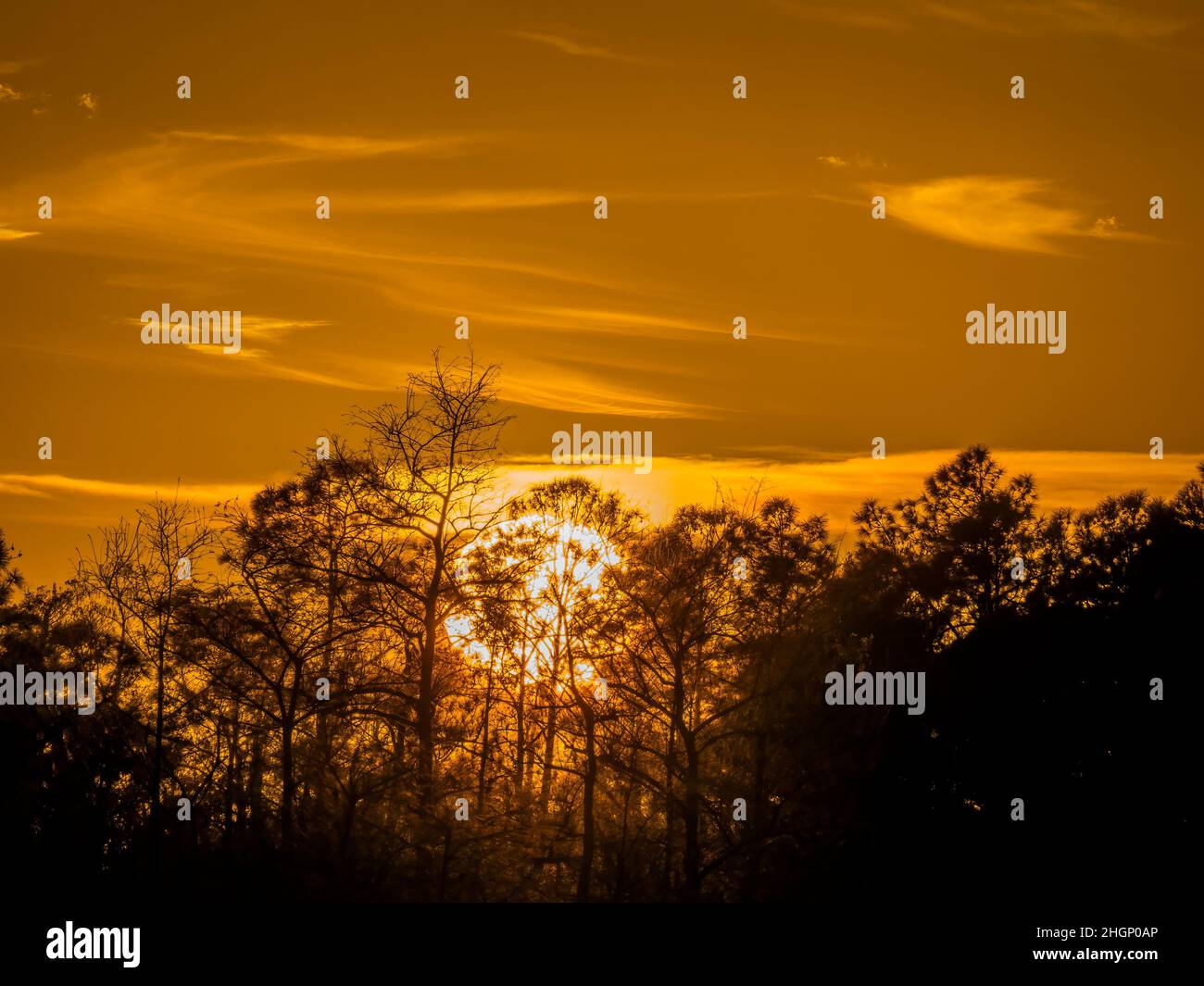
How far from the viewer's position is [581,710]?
158ft

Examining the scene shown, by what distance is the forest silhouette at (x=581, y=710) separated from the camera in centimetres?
4022

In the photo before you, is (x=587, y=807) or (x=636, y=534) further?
(x=636, y=534)

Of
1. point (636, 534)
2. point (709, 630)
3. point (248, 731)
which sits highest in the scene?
point (636, 534)

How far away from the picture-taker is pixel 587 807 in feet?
133

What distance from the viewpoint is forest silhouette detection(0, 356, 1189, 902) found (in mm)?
40219

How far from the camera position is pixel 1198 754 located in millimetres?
49062

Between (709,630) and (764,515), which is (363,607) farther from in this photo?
(764,515)

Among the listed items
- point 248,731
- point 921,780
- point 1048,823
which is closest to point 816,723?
point 921,780
